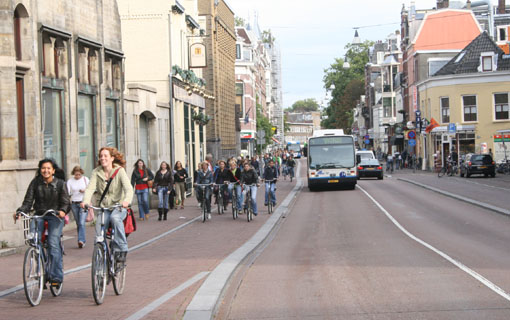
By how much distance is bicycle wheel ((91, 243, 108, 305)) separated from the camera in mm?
8547

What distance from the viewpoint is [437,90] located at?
60.3 m

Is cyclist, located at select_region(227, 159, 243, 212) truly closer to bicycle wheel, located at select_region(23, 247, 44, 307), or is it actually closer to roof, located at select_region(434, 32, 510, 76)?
bicycle wheel, located at select_region(23, 247, 44, 307)

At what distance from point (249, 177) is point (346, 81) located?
316ft

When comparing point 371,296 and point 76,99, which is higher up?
point 76,99

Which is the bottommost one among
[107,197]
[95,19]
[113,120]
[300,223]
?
[300,223]

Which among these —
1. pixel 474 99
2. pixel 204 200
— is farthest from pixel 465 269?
pixel 474 99

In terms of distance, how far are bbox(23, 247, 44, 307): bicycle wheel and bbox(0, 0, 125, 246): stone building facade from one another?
5.91 meters

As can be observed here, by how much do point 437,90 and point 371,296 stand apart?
177 ft

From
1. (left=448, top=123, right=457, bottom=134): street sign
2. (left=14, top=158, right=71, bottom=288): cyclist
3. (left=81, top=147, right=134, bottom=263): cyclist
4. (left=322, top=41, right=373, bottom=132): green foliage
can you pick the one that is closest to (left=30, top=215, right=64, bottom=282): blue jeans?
(left=14, top=158, right=71, bottom=288): cyclist

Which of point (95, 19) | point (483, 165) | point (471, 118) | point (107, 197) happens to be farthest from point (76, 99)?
point (471, 118)

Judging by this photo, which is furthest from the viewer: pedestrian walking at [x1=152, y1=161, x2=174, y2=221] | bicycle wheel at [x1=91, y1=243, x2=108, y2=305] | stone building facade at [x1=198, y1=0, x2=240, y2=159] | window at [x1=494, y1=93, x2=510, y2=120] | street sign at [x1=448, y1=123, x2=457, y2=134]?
window at [x1=494, y1=93, x2=510, y2=120]

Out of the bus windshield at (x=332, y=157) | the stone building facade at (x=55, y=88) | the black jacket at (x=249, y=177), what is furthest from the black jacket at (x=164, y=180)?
the bus windshield at (x=332, y=157)

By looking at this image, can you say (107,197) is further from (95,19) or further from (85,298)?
(95,19)

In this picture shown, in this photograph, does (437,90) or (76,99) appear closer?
(76,99)
